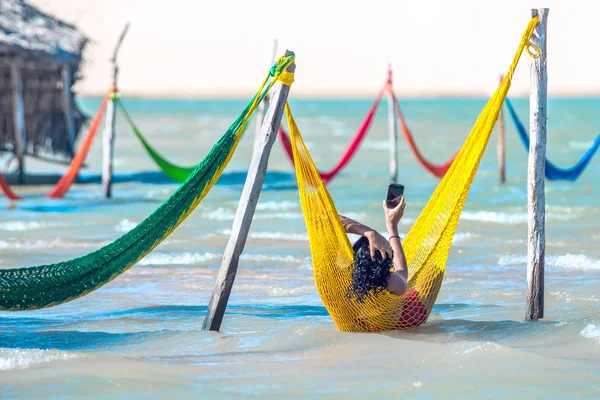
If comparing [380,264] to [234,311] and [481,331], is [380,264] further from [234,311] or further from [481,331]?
[234,311]

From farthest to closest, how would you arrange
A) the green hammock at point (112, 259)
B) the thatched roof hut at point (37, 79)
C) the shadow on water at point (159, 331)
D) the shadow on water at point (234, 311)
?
the thatched roof hut at point (37, 79), the shadow on water at point (234, 311), the shadow on water at point (159, 331), the green hammock at point (112, 259)

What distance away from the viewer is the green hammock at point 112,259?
4.55 metres

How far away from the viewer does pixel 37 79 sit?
13.4 m

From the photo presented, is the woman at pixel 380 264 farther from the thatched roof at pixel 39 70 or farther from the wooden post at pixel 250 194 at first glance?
the thatched roof at pixel 39 70

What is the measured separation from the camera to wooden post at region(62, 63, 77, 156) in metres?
13.4

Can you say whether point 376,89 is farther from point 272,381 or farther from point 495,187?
point 272,381

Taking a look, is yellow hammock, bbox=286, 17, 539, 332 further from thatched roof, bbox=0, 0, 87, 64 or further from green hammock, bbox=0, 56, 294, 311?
thatched roof, bbox=0, 0, 87, 64

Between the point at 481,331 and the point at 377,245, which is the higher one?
the point at 377,245

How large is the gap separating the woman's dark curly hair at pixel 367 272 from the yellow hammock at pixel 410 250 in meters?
0.04

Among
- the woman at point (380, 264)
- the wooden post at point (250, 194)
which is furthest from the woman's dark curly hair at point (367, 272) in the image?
the wooden post at point (250, 194)

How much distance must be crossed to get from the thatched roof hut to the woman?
8688 millimetres

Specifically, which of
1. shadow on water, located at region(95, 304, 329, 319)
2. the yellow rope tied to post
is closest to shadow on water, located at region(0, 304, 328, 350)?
shadow on water, located at region(95, 304, 329, 319)

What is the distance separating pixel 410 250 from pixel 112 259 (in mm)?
1522

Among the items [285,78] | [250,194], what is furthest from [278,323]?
[285,78]
